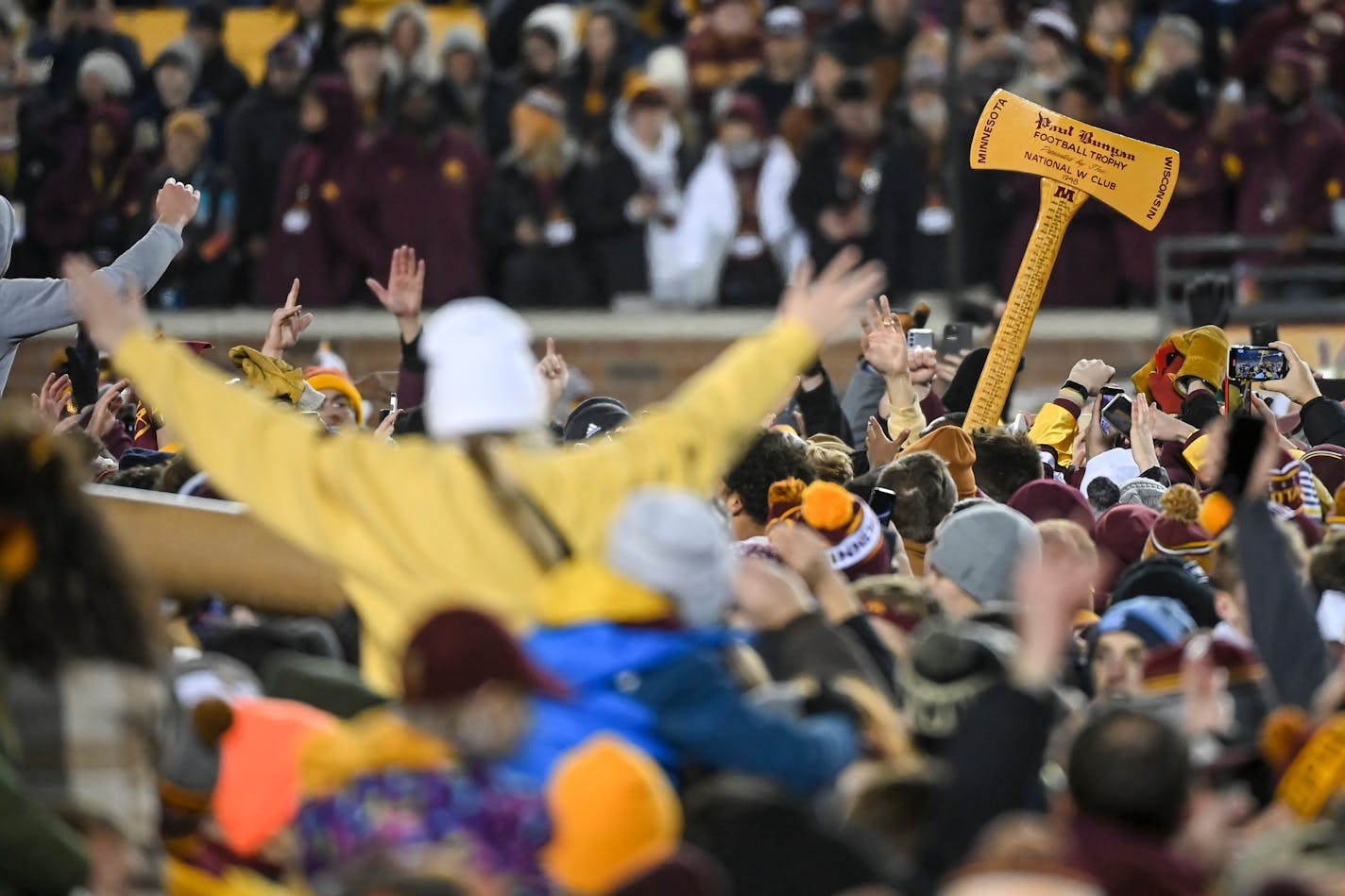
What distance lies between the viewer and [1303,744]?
4359 mm

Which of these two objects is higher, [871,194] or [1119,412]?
[871,194]

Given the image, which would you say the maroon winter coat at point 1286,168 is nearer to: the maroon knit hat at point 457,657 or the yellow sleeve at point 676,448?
the yellow sleeve at point 676,448

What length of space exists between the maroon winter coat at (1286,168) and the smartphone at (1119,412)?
5.79 m

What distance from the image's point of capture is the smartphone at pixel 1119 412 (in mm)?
8648

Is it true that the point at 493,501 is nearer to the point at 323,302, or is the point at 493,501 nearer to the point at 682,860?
the point at 682,860

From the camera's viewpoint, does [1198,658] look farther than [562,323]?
No

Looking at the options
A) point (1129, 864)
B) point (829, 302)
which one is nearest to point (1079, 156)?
point (829, 302)

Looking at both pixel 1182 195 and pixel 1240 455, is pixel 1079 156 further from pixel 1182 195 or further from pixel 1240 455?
pixel 1182 195

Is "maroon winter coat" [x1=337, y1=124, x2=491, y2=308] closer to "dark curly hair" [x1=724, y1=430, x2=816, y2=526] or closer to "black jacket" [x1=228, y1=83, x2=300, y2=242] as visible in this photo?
"black jacket" [x1=228, y1=83, x2=300, y2=242]

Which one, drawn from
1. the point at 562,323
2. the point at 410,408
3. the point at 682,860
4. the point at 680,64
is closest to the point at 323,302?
the point at 562,323

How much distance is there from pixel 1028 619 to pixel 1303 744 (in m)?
0.57

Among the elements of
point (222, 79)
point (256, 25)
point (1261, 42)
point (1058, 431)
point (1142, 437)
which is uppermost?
point (1261, 42)

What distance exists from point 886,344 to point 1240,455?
311 centimetres

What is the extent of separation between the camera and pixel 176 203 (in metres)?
7.07
